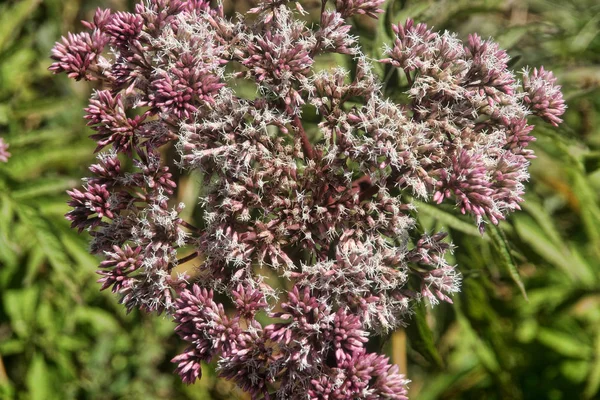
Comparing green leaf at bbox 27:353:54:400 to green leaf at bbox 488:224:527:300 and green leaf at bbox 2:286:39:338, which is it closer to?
green leaf at bbox 2:286:39:338

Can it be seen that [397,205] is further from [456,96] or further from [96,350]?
[96,350]

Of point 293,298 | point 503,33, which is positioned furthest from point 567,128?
point 293,298

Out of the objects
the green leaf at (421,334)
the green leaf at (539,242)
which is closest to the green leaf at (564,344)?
the green leaf at (539,242)

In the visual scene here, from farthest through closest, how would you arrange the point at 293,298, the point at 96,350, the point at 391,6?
A: the point at 96,350, the point at 391,6, the point at 293,298

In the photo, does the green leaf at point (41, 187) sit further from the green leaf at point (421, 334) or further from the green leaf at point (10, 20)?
the green leaf at point (421, 334)

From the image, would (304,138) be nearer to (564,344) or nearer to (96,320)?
(96,320)

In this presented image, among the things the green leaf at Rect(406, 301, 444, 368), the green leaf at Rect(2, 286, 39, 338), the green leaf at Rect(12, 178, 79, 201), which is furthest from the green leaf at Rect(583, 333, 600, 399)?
the green leaf at Rect(2, 286, 39, 338)
